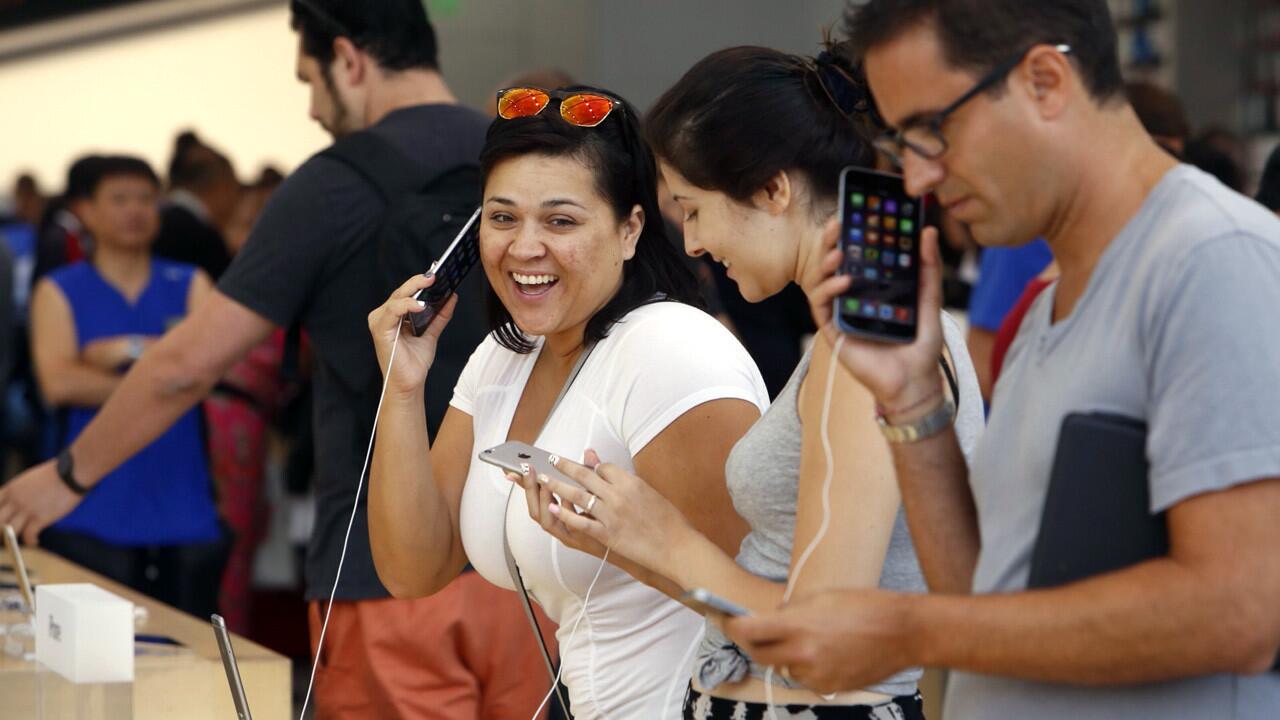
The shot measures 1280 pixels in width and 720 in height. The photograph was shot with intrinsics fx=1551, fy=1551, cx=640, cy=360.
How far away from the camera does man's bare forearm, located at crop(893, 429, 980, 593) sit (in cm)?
141

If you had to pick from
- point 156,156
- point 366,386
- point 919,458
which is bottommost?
point 156,156

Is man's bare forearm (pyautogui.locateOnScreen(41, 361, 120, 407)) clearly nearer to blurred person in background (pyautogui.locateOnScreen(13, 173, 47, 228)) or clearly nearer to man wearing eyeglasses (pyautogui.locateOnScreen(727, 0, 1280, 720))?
man wearing eyeglasses (pyautogui.locateOnScreen(727, 0, 1280, 720))

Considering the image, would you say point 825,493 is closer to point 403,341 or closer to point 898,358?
point 898,358

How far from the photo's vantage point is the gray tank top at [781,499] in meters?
1.76

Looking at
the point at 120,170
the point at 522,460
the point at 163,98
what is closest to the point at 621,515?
the point at 522,460

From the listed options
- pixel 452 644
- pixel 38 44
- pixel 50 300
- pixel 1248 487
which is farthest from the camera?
pixel 38 44

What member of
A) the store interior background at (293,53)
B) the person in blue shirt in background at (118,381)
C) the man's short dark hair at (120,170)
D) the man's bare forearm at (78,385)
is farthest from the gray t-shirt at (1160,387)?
the man's short dark hair at (120,170)

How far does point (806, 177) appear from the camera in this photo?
1879 millimetres

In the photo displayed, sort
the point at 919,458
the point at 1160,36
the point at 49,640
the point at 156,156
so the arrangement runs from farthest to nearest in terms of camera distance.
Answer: the point at 156,156 → the point at 1160,36 → the point at 49,640 → the point at 919,458

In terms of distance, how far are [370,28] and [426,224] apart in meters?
0.48

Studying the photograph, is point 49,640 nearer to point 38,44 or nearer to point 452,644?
point 452,644

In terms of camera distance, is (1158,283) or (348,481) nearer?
(1158,283)

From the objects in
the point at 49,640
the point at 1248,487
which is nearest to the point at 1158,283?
the point at 1248,487

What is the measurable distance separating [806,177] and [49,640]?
1.48m
